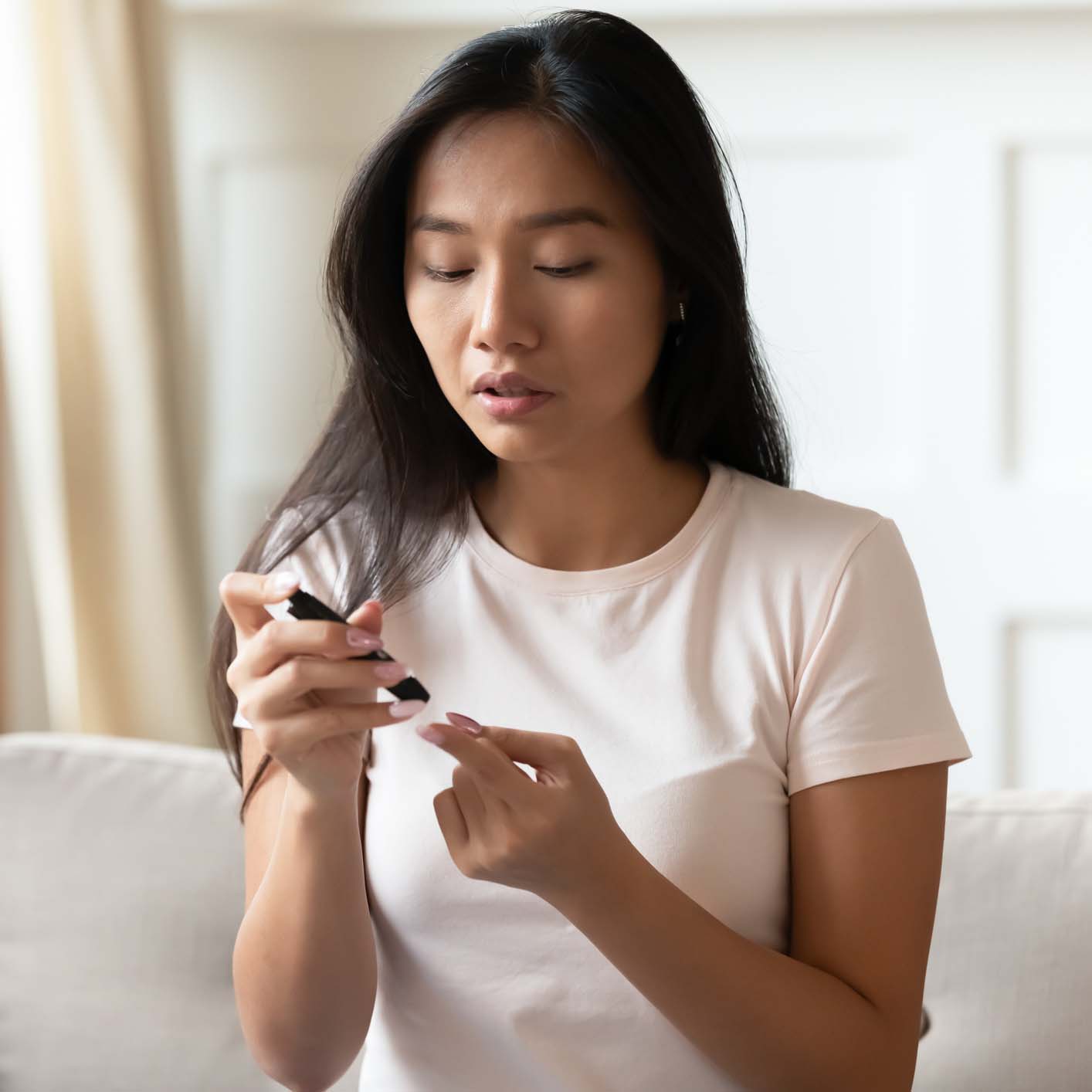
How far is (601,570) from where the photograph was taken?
1198 millimetres

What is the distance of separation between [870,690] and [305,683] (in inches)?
18.0

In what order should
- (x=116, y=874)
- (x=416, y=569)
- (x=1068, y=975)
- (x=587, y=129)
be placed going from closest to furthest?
(x=587, y=129)
(x=416, y=569)
(x=1068, y=975)
(x=116, y=874)

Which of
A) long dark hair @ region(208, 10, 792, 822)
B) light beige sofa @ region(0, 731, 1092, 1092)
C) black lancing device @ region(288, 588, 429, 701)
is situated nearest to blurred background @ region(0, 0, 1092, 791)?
light beige sofa @ region(0, 731, 1092, 1092)

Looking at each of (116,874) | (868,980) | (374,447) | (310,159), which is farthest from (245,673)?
(310,159)

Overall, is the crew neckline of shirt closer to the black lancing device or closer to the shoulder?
the shoulder

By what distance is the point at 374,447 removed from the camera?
126 centimetres

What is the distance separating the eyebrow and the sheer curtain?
4.05ft

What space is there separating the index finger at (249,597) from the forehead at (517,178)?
32 cm

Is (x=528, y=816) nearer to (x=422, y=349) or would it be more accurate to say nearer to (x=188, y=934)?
(x=422, y=349)

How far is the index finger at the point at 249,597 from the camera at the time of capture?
36.5 inches

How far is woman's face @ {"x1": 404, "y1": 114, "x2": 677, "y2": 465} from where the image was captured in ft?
3.48

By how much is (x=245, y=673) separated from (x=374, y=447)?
1.24 ft

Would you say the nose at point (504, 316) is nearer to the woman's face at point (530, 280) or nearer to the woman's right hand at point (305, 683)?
the woman's face at point (530, 280)

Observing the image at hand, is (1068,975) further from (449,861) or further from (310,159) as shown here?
(310,159)
